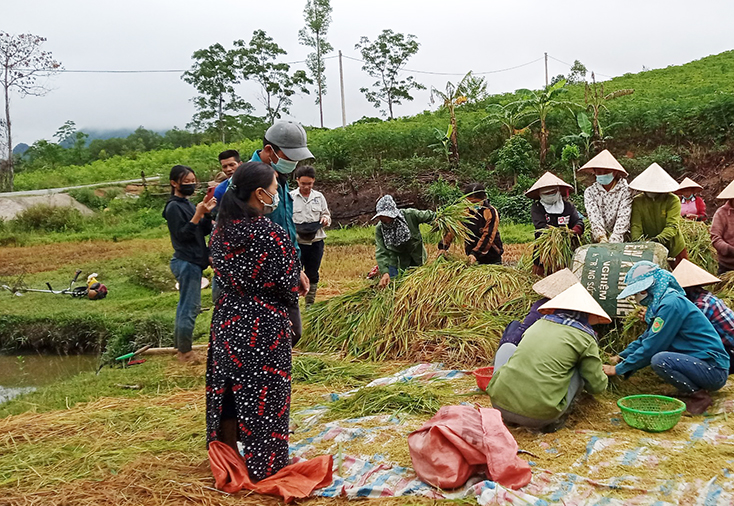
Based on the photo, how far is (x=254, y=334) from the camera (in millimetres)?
2869

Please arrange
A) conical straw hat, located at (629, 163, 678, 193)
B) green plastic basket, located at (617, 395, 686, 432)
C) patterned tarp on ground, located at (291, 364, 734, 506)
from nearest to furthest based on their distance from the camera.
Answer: patterned tarp on ground, located at (291, 364, 734, 506) → green plastic basket, located at (617, 395, 686, 432) → conical straw hat, located at (629, 163, 678, 193)

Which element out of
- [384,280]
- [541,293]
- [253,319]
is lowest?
[384,280]

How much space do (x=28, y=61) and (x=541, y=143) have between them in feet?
64.4

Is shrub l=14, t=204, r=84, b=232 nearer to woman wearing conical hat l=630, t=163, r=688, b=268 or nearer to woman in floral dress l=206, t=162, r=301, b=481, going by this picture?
woman wearing conical hat l=630, t=163, r=688, b=268

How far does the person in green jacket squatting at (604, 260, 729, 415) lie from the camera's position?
12.1ft

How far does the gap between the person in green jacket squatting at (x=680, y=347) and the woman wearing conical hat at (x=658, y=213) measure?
1436 mm

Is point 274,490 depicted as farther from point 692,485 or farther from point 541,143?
point 541,143

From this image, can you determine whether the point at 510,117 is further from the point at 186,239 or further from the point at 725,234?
the point at 186,239

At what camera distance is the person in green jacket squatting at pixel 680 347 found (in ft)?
12.1

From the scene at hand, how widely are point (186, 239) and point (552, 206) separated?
136 inches

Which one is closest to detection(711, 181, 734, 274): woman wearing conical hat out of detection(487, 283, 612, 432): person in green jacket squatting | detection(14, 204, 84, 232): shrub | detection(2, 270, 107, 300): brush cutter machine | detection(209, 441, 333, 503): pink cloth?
detection(487, 283, 612, 432): person in green jacket squatting

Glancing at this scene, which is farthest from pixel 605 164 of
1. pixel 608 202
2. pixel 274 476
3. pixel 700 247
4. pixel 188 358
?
pixel 188 358

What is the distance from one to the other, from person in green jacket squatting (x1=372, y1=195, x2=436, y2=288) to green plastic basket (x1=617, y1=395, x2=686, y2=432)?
2718 mm

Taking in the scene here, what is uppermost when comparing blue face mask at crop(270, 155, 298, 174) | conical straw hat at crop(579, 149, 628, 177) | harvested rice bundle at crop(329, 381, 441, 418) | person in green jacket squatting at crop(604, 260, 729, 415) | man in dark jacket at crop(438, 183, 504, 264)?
blue face mask at crop(270, 155, 298, 174)
